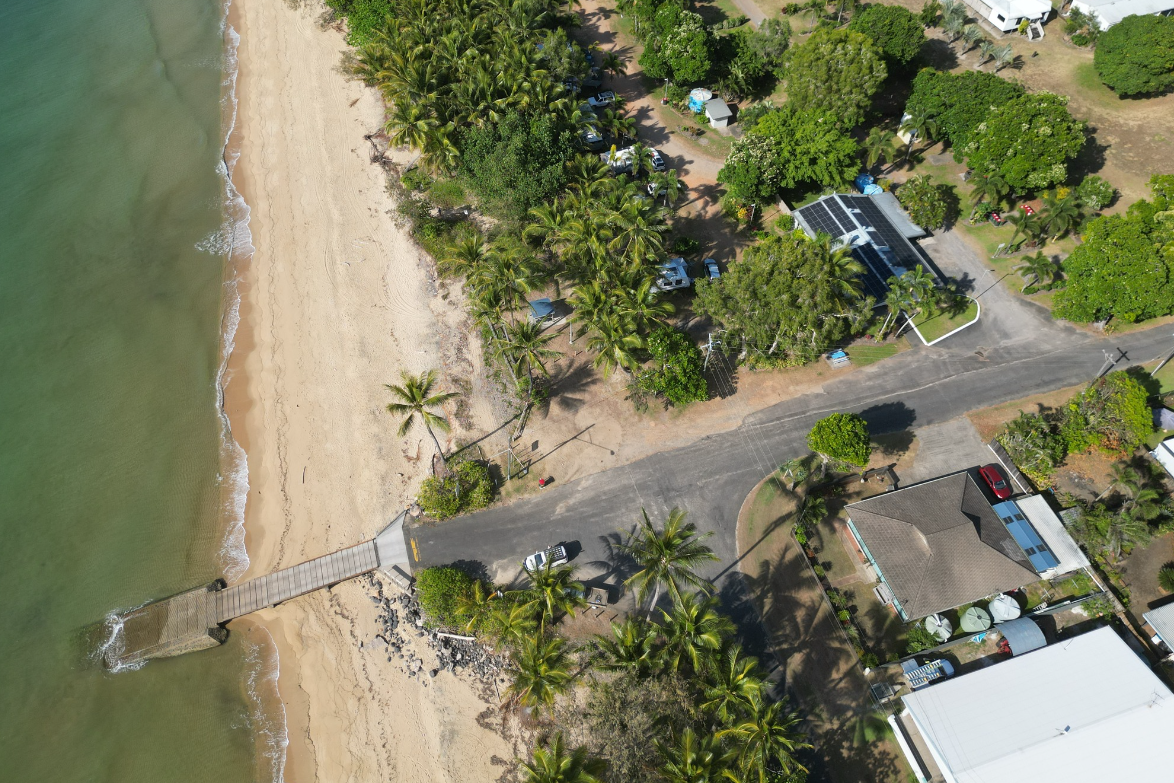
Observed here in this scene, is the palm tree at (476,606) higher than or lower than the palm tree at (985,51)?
lower

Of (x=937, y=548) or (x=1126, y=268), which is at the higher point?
(x=1126, y=268)

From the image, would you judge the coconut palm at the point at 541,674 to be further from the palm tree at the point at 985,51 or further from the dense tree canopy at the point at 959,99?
the palm tree at the point at 985,51

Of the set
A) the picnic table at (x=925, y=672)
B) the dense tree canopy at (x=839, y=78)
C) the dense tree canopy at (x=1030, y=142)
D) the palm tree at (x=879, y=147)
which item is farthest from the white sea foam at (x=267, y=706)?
the dense tree canopy at (x=1030, y=142)

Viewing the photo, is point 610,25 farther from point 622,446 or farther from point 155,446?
point 155,446

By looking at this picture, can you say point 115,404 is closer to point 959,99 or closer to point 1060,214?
point 959,99

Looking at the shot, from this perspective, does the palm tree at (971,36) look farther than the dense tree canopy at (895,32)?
Yes

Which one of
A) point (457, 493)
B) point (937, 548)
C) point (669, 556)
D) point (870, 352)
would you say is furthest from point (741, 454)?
point (457, 493)
